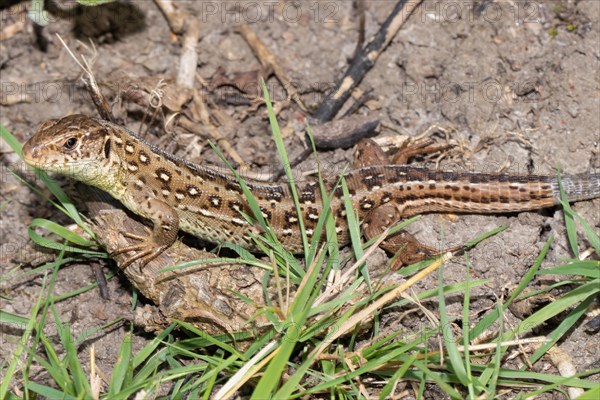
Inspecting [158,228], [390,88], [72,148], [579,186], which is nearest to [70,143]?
[72,148]

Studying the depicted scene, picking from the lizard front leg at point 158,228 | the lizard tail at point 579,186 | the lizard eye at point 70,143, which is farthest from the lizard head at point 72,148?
the lizard tail at point 579,186

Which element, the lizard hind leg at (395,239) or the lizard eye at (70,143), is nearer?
the lizard eye at (70,143)

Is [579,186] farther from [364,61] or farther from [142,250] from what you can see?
[142,250]

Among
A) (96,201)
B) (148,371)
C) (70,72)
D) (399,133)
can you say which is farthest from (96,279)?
(399,133)

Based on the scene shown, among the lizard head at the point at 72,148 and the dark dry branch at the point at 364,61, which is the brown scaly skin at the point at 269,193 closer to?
the lizard head at the point at 72,148

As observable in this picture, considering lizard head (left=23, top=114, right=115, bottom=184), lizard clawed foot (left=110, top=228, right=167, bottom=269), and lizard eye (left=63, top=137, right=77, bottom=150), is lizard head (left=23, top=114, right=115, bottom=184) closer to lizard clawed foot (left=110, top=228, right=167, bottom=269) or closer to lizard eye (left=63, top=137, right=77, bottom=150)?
lizard eye (left=63, top=137, right=77, bottom=150)

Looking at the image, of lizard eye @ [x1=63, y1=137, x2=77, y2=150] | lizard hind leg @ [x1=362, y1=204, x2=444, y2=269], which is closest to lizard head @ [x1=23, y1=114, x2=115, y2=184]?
lizard eye @ [x1=63, y1=137, x2=77, y2=150]

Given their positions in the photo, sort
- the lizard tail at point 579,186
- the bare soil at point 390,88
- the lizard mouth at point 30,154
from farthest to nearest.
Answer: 1. the bare soil at point 390,88
2. the lizard tail at point 579,186
3. the lizard mouth at point 30,154
